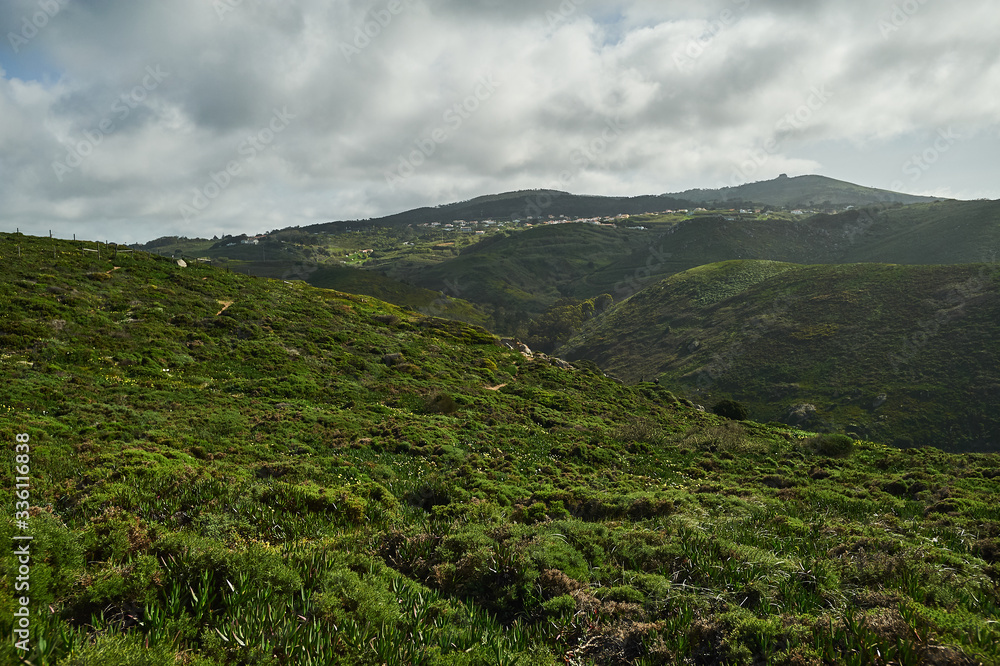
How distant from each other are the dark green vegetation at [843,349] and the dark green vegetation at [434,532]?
4950 centimetres

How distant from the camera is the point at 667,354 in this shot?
10981cm

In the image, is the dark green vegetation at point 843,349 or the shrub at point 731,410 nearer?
the shrub at point 731,410

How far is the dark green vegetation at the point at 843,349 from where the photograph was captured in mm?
66938

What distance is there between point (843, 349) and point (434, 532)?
10029 centimetres

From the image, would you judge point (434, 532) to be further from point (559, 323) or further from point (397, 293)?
point (397, 293)

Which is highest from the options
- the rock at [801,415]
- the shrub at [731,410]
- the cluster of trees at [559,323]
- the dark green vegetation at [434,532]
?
the cluster of trees at [559,323]

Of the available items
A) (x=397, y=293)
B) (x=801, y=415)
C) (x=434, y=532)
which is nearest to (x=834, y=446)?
(x=434, y=532)

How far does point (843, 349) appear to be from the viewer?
85.9m

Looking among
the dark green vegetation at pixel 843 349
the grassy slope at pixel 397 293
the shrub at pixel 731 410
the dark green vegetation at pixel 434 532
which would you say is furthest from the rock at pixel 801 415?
the grassy slope at pixel 397 293

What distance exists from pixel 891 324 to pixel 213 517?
113611 millimetres

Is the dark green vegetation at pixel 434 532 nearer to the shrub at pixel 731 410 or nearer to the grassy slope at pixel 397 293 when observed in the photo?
the shrub at pixel 731 410

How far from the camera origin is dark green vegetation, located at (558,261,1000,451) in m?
66.9

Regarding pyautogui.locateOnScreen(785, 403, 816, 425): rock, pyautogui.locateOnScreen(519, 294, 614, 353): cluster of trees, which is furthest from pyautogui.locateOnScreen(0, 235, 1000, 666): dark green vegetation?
pyautogui.locateOnScreen(519, 294, 614, 353): cluster of trees

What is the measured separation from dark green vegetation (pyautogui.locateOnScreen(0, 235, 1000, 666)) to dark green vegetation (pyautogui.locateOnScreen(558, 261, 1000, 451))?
49504mm
